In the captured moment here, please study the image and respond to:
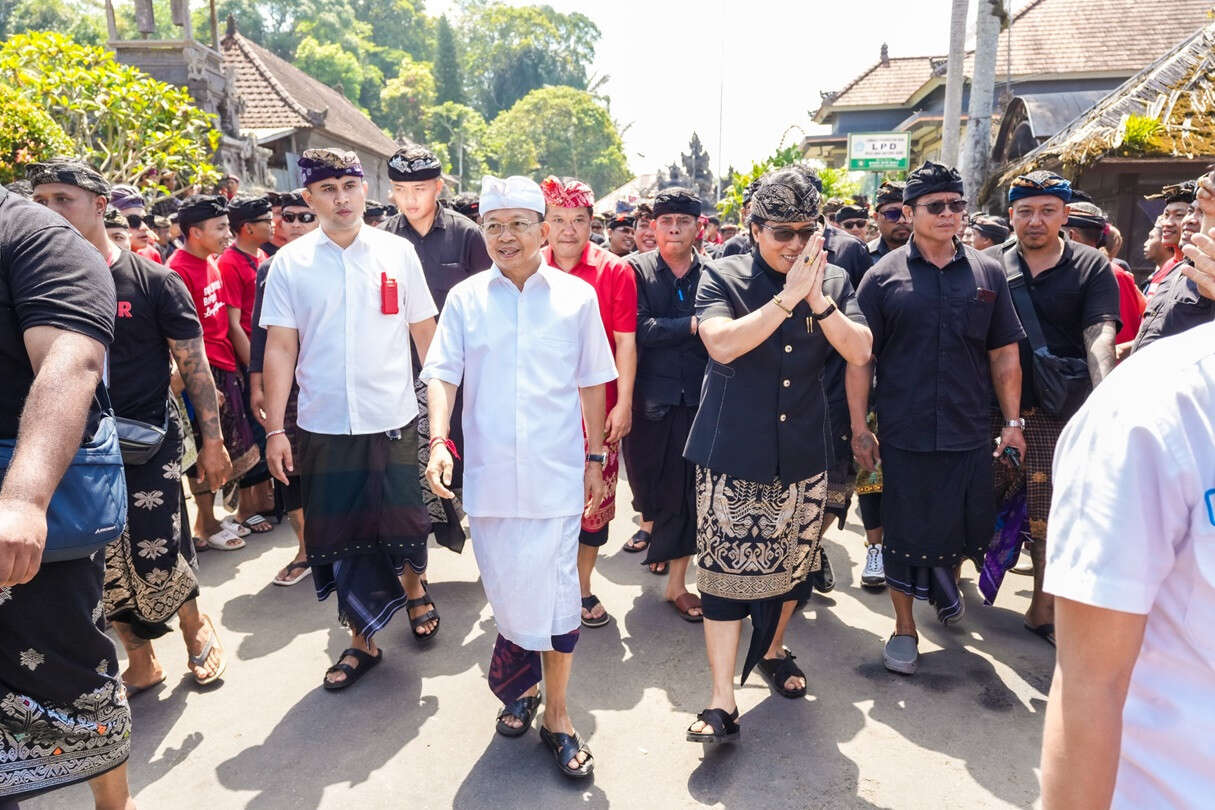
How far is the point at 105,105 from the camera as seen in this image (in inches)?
364

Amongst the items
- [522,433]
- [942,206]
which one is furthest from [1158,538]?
[942,206]

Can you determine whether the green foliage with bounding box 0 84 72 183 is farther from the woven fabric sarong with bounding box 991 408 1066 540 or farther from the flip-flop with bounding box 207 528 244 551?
the woven fabric sarong with bounding box 991 408 1066 540

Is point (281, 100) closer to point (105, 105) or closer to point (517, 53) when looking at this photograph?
point (105, 105)

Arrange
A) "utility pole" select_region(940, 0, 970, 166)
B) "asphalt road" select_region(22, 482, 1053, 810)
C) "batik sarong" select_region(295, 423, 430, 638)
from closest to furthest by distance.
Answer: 1. "asphalt road" select_region(22, 482, 1053, 810)
2. "batik sarong" select_region(295, 423, 430, 638)
3. "utility pole" select_region(940, 0, 970, 166)

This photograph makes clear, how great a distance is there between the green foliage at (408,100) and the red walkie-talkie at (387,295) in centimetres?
5595

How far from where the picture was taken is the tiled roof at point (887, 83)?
34.2m

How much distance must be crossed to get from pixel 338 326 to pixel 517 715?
1771 mm

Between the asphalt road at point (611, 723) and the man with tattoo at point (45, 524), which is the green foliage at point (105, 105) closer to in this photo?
the asphalt road at point (611, 723)

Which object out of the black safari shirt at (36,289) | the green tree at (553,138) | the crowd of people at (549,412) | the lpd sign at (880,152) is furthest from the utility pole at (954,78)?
the green tree at (553,138)

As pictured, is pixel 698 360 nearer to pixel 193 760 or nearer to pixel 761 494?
pixel 761 494

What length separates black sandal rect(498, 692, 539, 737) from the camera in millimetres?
3242

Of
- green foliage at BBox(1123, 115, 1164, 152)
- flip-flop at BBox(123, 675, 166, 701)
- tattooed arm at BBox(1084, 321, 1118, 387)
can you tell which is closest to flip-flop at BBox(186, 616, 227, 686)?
flip-flop at BBox(123, 675, 166, 701)

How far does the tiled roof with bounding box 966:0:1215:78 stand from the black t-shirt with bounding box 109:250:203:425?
25983 millimetres

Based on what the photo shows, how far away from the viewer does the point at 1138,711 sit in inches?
44.9
